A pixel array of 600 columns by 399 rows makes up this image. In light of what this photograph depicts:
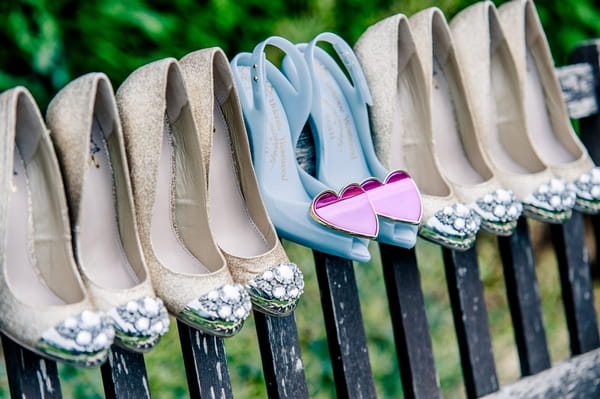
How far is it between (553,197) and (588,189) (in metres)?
0.10

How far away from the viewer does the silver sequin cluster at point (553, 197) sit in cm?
132

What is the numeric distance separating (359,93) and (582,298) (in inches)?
29.3

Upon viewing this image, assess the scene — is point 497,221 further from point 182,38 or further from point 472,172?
point 182,38

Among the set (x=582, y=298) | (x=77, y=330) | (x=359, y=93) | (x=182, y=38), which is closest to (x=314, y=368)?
(x=582, y=298)

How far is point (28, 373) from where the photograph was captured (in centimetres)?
98

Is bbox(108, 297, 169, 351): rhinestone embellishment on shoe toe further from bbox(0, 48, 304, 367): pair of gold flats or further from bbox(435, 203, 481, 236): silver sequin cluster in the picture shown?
bbox(435, 203, 481, 236): silver sequin cluster

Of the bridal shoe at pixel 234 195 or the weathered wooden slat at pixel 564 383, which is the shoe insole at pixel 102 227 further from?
the weathered wooden slat at pixel 564 383

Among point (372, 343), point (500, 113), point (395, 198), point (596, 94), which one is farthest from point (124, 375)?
point (372, 343)

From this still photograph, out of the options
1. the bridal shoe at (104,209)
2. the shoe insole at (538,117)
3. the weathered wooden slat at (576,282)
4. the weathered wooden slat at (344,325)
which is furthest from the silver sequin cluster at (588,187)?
the bridal shoe at (104,209)

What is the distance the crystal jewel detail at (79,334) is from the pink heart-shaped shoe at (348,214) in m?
0.35

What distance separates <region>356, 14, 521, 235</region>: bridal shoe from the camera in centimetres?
125

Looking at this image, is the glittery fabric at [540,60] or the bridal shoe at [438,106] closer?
the bridal shoe at [438,106]

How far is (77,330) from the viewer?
876mm

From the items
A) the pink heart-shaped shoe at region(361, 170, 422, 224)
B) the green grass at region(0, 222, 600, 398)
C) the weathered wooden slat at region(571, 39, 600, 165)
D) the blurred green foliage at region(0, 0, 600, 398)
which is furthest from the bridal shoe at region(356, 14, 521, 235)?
the green grass at region(0, 222, 600, 398)
